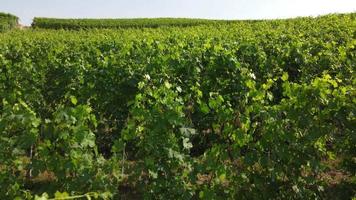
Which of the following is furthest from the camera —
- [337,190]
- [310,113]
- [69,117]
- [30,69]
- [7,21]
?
[7,21]

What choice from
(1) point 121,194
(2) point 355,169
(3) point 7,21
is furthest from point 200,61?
(3) point 7,21

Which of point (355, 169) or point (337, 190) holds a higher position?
point (355, 169)

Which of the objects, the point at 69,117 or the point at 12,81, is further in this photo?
the point at 12,81

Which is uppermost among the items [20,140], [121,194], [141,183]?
[20,140]

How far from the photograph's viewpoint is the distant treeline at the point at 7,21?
38750 mm

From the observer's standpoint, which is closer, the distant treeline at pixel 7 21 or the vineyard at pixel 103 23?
the vineyard at pixel 103 23

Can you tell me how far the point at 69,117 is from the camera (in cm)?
406

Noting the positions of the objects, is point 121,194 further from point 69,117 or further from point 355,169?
point 355,169

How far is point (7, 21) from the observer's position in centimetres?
4081

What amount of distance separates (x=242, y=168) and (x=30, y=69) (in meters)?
4.15

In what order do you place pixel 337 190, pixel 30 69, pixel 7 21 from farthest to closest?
pixel 7 21, pixel 30 69, pixel 337 190

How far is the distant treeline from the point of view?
38750 millimetres

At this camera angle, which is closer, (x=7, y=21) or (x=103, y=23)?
(x=103, y=23)

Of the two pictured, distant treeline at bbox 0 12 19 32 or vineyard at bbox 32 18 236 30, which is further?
distant treeline at bbox 0 12 19 32
